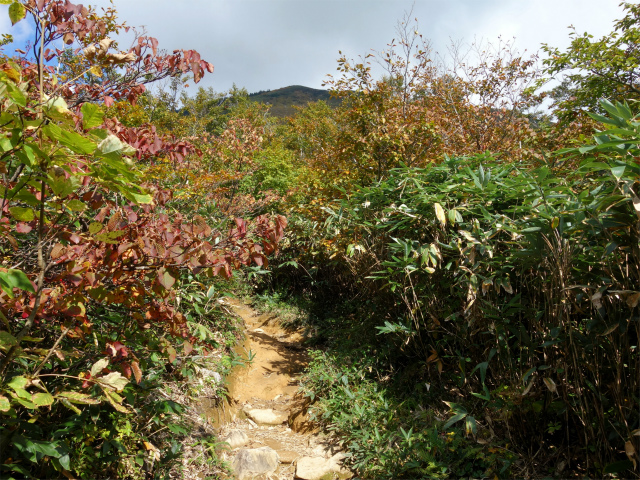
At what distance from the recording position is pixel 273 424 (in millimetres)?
3564

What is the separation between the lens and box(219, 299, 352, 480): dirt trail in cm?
283

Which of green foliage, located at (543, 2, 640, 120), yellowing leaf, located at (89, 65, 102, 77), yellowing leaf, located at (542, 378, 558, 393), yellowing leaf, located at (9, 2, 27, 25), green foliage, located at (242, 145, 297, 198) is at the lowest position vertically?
yellowing leaf, located at (542, 378, 558, 393)

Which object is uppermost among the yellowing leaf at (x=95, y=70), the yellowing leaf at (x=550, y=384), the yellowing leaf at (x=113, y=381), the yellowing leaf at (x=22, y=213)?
the yellowing leaf at (x=95, y=70)

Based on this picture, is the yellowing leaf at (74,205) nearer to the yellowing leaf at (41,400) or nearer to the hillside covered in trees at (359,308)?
the hillside covered in trees at (359,308)

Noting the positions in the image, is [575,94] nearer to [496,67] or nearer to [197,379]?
[496,67]

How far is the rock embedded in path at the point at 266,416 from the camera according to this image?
3.58 m

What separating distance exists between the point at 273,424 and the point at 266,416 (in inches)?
4.3

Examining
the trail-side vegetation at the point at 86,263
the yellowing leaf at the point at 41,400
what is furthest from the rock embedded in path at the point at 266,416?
the yellowing leaf at the point at 41,400

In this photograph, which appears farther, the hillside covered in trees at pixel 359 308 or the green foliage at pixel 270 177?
the green foliage at pixel 270 177

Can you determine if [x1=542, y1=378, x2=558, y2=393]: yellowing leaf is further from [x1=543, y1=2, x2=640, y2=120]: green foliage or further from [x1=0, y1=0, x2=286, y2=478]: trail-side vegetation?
[x1=543, y1=2, x2=640, y2=120]: green foliage

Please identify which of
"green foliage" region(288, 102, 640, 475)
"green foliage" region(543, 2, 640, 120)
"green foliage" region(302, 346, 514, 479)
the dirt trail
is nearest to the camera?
"green foliage" region(288, 102, 640, 475)

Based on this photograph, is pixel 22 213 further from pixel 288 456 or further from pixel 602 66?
pixel 602 66

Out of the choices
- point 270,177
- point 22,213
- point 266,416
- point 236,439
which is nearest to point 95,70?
point 22,213

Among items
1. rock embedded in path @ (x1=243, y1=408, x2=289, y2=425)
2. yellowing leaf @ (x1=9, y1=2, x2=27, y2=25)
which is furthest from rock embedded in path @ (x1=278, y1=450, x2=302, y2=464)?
yellowing leaf @ (x1=9, y1=2, x2=27, y2=25)
